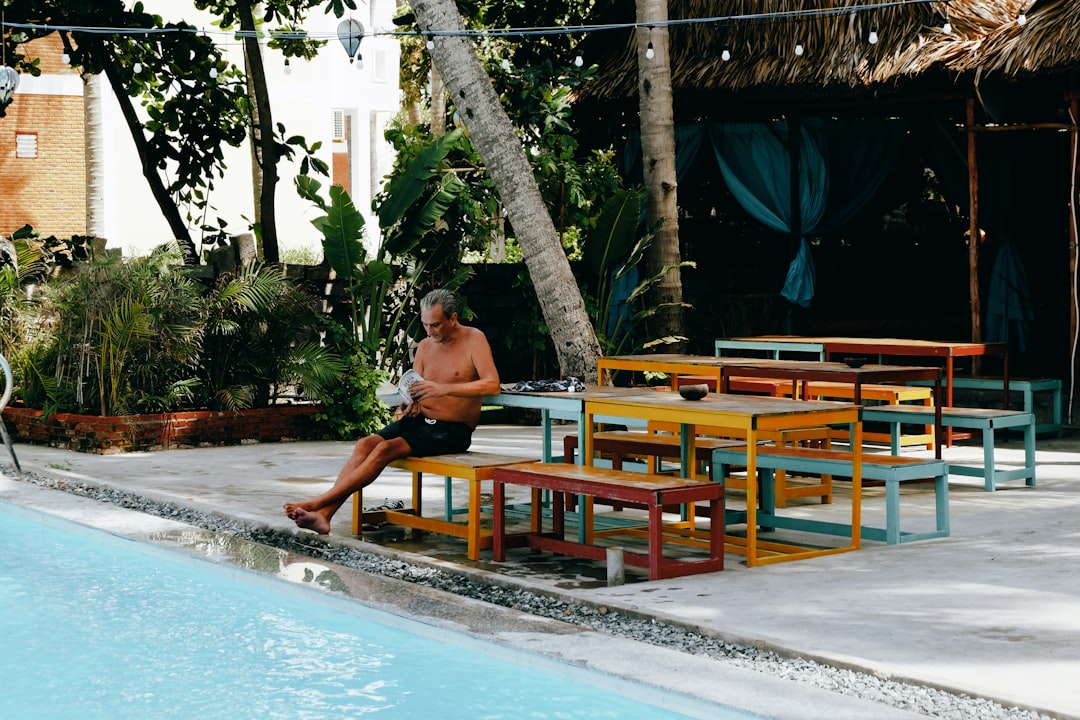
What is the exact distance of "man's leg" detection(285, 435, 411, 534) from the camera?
736 centimetres

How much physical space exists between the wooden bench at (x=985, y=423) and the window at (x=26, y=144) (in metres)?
23.6

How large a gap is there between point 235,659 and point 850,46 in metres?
9.50

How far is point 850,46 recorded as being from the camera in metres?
13.1

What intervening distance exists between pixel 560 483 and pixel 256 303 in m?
6.38

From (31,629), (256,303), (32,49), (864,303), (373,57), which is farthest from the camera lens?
(373,57)

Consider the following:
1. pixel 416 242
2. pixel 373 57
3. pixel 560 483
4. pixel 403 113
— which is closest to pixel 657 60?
pixel 416 242

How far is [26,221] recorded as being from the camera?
28531 mm

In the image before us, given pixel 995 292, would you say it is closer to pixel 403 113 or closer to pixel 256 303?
pixel 256 303

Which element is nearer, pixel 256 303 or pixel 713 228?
pixel 256 303

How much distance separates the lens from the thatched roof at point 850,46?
11.6 metres

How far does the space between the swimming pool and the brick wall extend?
2306 centimetres

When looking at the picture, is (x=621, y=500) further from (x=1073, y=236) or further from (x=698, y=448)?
(x=1073, y=236)

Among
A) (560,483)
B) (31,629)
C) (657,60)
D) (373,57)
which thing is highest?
(373,57)

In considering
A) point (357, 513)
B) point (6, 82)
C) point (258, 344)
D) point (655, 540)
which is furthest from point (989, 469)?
point (6, 82)
